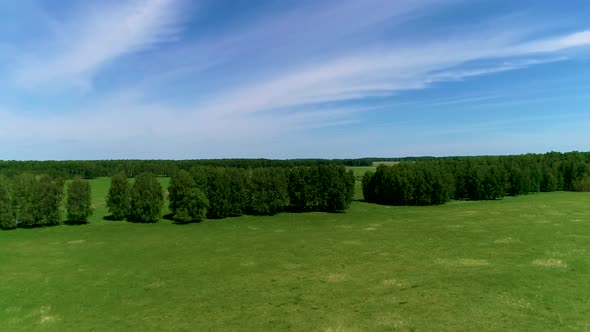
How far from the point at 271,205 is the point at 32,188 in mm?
49796

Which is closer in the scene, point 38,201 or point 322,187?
point 38,201

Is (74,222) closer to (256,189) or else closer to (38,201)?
(38,201)

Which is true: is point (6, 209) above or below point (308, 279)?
above

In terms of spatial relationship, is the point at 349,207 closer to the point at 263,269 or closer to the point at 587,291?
the point at 263,269

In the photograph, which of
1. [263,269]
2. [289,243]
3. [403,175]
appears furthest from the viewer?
[403,175]

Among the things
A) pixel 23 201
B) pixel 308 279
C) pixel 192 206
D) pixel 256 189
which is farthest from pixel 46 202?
pixel 308 279

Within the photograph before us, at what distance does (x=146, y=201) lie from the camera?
77938 mm

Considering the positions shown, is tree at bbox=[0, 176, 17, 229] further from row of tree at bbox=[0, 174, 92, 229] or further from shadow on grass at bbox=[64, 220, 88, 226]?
shadow on grass at bbox=[64, 220, 88, 226]

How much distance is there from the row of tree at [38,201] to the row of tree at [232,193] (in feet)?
19.3

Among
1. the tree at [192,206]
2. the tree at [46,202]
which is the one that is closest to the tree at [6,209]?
the tree at [46,202]

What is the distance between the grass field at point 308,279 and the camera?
24.7 meters

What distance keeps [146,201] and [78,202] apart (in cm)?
1357

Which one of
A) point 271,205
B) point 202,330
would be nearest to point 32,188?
point 271,205

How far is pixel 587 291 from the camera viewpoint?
27.3 meters
